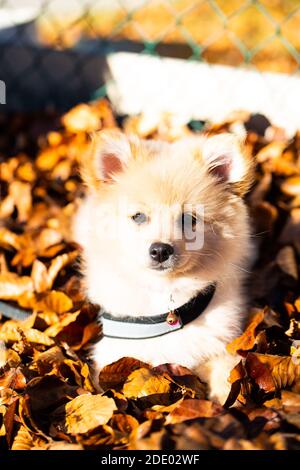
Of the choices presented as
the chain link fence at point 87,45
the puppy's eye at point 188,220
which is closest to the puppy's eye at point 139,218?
the puppy's eye at point 188,220

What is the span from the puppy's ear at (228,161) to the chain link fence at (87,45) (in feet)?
6.86

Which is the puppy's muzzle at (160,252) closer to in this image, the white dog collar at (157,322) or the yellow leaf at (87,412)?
the white dog collar at (157,322)

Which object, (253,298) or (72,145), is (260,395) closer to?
(253,298)

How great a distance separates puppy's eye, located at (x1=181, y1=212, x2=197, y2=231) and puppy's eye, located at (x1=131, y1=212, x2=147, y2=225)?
15 centimetres

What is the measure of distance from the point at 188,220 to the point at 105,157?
438 mm

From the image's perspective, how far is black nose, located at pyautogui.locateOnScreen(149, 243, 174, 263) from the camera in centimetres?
202

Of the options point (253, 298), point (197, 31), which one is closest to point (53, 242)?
point (253, 298)

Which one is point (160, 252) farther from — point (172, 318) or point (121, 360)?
point (121, 360)

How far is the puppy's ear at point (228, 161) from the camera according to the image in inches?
87.4

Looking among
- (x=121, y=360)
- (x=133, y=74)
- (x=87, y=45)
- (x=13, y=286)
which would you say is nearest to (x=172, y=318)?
(x=121, y=360)

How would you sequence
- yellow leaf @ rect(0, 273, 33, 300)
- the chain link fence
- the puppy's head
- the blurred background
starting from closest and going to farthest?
1. the puppy's head
2. yellow leaf @ rect(0, 273, 33, 300)
3. the blurred background
4. the chain link fence

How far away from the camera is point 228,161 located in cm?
229

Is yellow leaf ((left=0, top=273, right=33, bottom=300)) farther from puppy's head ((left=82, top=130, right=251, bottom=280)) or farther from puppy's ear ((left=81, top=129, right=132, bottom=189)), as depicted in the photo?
puppy's ear ((left=81, top=129, right=132, bottom=189))

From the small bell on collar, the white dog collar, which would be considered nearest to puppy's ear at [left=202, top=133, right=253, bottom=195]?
the white dog collar
